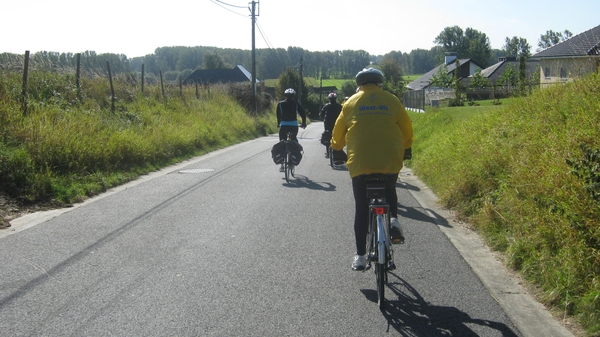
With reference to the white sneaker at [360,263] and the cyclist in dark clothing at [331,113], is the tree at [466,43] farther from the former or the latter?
the white sneaker at [360,263]

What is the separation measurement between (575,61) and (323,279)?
812 centimetres

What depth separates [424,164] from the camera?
42.2 feet

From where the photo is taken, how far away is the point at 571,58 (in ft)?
38.9

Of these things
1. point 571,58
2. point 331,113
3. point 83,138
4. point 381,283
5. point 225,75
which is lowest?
point 381,283

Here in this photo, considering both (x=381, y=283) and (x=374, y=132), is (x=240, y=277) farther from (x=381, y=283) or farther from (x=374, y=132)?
(x=374, y=132)

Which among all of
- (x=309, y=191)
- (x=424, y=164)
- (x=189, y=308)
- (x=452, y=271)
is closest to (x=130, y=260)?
(x=189, y=308)

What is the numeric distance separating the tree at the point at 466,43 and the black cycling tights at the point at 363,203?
410 feet

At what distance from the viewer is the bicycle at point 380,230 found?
459cm

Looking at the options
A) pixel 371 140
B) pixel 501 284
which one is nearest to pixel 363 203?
pixel 371 140

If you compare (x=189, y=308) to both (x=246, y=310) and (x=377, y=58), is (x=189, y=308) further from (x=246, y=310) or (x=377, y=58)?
(x=377, y=58)

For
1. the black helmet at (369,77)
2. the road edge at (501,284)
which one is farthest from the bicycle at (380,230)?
the road edge at (501,284)

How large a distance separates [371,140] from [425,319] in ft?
5.00

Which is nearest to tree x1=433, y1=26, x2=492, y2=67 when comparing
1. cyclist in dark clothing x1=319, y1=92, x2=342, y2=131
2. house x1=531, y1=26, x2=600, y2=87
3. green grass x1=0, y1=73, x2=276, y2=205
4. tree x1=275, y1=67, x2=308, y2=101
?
tree x1=275, y1=67, x2=308, y2=101

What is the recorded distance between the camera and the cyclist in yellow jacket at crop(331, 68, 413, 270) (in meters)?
4.80
